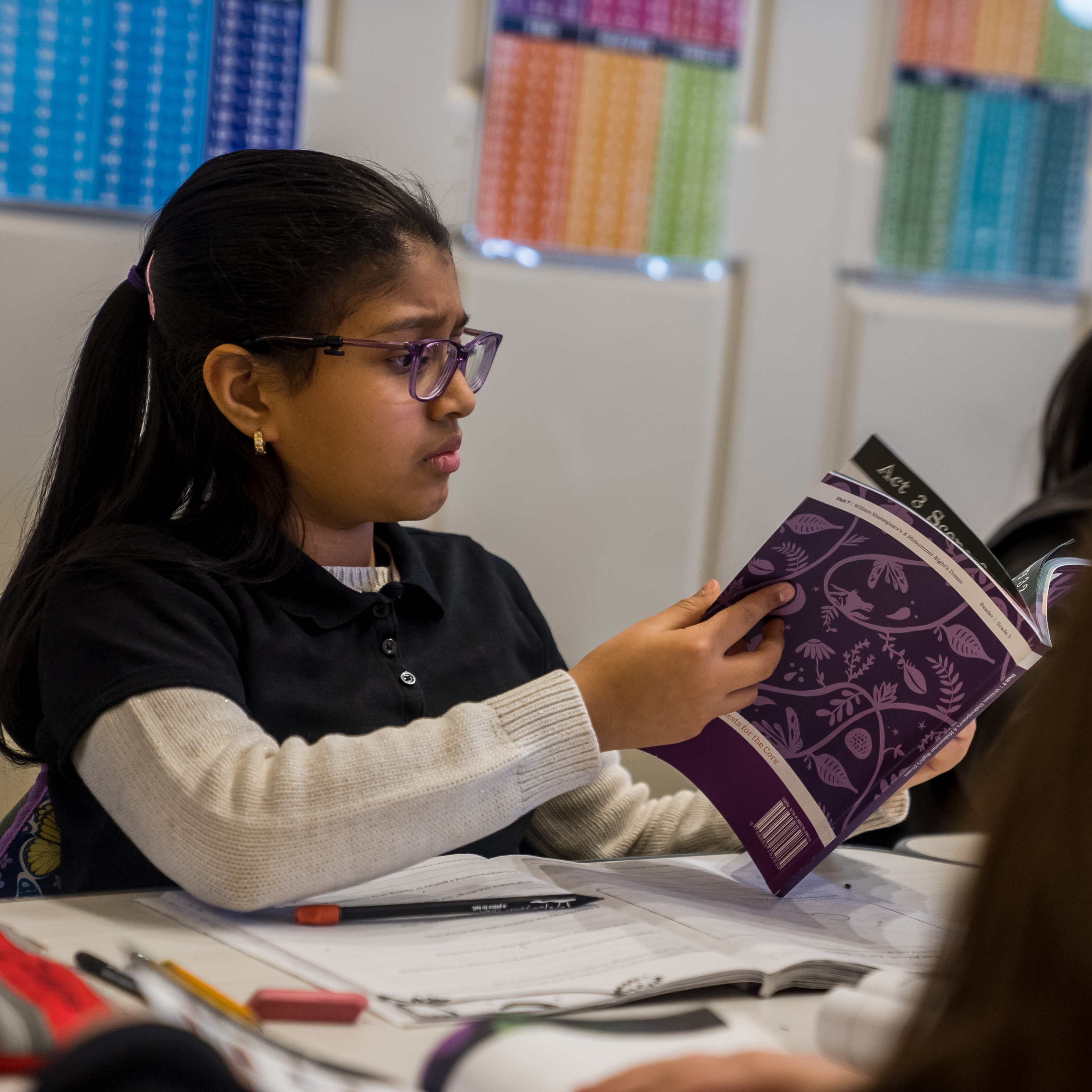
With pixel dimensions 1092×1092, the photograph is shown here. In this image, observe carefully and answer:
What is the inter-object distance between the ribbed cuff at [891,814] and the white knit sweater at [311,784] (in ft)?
1.13

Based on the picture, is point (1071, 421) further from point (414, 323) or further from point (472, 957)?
point (472, 957)

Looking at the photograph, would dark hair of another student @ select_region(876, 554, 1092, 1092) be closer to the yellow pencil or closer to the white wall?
the yellow pencil

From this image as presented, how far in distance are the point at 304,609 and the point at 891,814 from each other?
1.87 ft

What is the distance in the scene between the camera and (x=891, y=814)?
1.18 m

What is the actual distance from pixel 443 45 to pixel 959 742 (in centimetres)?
140

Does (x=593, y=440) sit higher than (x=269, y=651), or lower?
higher

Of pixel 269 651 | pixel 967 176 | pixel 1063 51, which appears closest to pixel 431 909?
pixel 269 651

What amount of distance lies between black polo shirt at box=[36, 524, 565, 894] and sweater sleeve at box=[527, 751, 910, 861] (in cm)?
5

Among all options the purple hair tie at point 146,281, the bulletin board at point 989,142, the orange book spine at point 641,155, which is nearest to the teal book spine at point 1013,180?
the bulletin board at point 989,142

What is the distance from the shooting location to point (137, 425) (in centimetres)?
120

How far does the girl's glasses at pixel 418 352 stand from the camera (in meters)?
1.13

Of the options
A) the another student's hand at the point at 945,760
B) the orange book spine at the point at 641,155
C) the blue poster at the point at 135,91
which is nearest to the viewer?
the another student's hand at the point at 945,760

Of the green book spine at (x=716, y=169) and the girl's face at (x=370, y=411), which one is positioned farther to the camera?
the green book spine at (x=716, y=169)

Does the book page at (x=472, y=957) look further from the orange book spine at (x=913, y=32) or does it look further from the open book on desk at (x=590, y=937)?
the orange book spine at (x=913, y=32)
